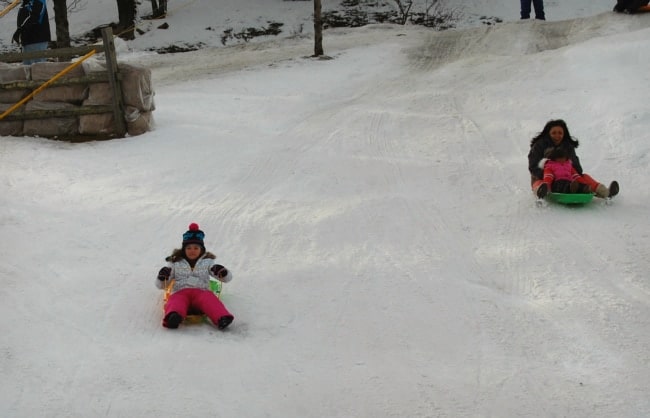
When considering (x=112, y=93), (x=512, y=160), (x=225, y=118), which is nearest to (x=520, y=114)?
(x=512, y=160)

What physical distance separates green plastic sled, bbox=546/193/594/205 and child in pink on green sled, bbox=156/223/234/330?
3.71 meters

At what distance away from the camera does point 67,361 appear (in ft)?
14.4

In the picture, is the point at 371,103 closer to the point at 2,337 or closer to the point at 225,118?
the point at 225,118

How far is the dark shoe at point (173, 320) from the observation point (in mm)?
4938

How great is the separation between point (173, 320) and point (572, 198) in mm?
4318

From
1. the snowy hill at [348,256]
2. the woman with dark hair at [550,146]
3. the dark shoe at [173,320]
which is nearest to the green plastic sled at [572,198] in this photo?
the snowy hill at [348,256]

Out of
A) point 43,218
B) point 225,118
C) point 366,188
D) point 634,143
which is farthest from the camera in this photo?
point 225,118

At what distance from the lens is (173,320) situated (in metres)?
4.94

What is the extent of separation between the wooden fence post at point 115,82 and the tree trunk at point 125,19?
388 inches

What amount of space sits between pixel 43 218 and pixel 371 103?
20.8ft

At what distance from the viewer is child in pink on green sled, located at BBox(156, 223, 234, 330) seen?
500cm

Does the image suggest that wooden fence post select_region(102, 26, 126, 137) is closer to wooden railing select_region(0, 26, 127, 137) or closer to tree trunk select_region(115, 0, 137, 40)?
wooden railing select_region(0, 26, 127, 137)

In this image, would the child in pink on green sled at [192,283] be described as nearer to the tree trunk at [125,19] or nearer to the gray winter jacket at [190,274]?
the gray winter jacket at [190,274]

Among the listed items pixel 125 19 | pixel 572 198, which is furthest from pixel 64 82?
pixel 125 19
